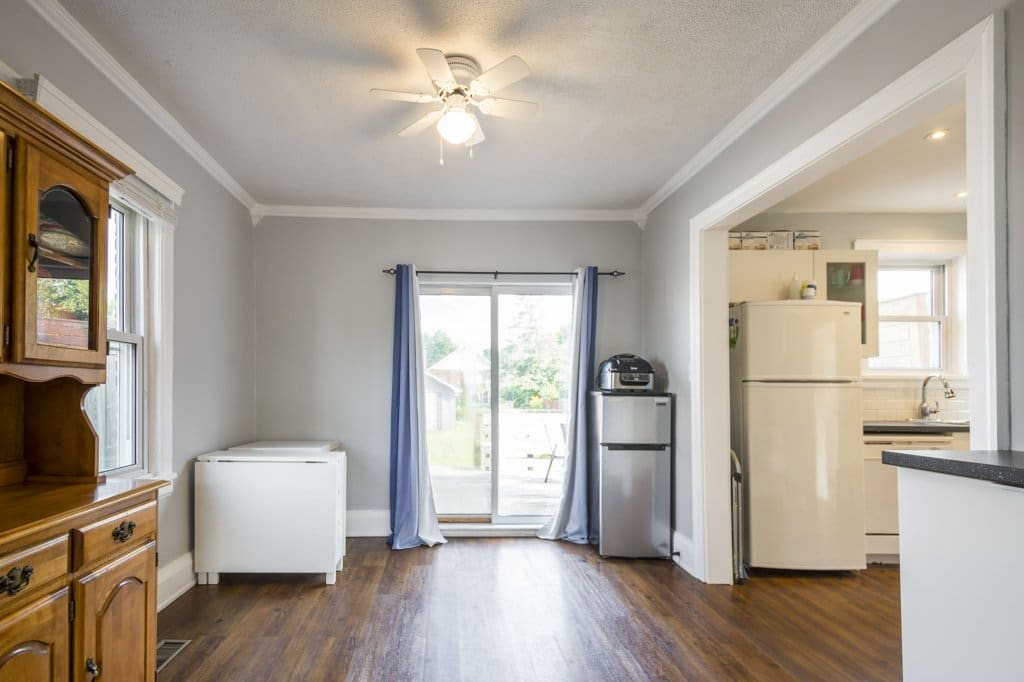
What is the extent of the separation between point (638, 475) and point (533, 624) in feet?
4.85

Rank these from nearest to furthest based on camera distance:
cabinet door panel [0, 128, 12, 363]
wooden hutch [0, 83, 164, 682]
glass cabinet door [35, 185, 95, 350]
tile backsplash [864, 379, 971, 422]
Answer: wooden hutch [0, 83, 164, 682] < cabinet door panel [0, 128, 12, 363] < glass cabinet door [35, 185, 95, 350] < tile backsplash [864, 379, 971, 422]

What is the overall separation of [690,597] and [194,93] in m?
3.69

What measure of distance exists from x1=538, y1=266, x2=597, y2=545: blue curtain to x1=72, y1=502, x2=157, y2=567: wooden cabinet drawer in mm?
3157

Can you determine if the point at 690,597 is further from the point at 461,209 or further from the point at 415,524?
the point at 461,209

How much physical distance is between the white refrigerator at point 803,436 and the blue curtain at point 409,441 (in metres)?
2.27

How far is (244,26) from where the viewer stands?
229 cm

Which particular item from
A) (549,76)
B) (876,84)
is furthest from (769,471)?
(549,76)

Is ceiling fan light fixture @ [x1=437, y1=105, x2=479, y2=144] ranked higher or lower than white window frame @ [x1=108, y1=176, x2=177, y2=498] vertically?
higher

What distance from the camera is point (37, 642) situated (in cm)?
147

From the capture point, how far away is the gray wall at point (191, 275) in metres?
2.22

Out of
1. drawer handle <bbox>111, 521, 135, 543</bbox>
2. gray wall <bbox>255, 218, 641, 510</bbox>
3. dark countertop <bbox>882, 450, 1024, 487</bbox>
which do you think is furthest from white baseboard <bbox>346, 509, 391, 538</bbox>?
dark countertop <bbox>882, 450, 1024, 487</bbox>

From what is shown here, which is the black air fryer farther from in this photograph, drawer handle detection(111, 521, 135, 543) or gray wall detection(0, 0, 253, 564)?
drawer handle detection(111, 521, 135, 543)

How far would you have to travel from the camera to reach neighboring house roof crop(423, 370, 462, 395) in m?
4.94

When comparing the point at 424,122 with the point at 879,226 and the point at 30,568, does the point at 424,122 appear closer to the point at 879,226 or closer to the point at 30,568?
the point at 30,568
